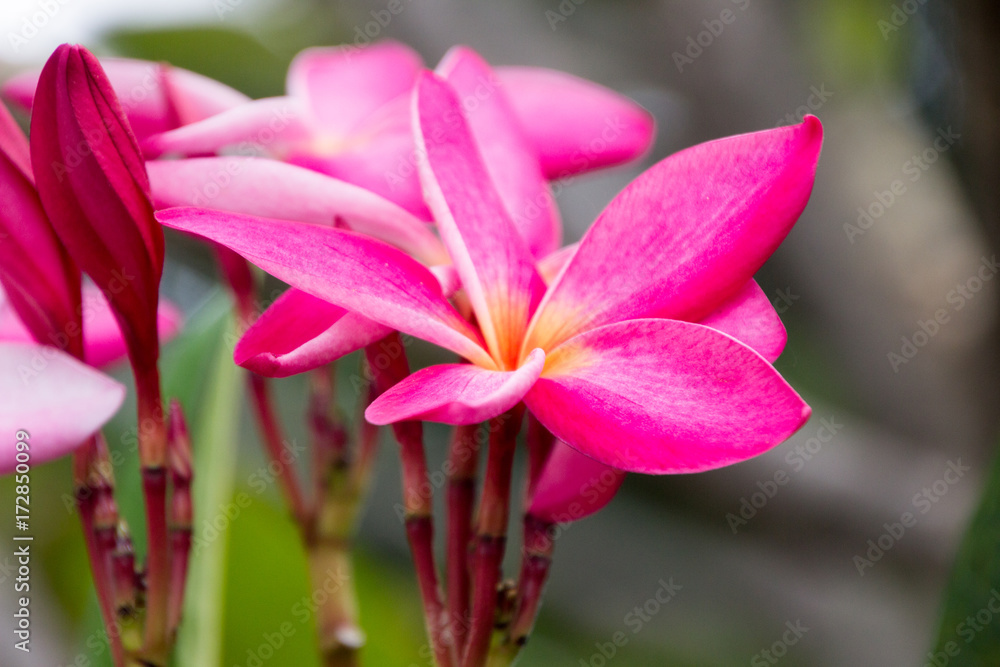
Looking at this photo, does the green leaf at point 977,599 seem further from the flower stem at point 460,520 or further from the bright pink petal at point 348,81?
the bright pink petal at point 348,81

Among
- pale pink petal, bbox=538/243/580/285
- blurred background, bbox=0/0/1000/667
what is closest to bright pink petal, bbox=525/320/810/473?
pale pink petal, bbox=538/243/580/285

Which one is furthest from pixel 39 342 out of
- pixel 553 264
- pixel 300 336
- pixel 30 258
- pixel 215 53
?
pixel 215 53

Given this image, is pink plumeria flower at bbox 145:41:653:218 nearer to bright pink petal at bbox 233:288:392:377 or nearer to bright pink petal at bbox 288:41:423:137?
bright pink petal at bbox 288:41:423:137

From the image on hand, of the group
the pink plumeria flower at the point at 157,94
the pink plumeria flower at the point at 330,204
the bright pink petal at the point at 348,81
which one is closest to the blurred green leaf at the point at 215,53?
the bright pink petal at the point at 348,81

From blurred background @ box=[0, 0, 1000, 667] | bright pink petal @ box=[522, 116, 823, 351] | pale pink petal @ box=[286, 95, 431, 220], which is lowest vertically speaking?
blurred background @ box=[0, 0, 1000, 667]

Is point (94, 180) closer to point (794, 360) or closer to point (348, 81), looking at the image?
point (348, 81)

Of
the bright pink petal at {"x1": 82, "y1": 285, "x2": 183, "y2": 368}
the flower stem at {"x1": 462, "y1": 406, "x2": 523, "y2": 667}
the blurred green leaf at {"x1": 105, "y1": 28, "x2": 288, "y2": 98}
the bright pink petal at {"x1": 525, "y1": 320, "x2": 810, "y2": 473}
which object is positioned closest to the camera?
the bright pink petal at {"x1": 525, "y1": 320, "x2": 810, "y2": 473}

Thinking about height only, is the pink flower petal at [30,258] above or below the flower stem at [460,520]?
above
